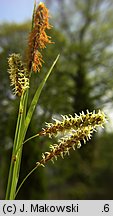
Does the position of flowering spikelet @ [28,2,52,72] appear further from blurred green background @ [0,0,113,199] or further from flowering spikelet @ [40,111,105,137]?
blurred green background @ [0,0,113,199]

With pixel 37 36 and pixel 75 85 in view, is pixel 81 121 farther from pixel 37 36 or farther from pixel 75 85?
pixel 75 85

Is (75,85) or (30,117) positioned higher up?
(75,85)

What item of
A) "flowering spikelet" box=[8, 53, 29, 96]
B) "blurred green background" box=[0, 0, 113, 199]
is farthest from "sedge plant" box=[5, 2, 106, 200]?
"blurred green background" box=[0, 0, 113, 199]

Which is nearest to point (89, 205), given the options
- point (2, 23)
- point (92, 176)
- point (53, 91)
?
point (92, 176)

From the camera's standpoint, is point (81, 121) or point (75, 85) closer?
point (81, 121)

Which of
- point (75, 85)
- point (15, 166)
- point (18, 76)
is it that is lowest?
point (15, 166)

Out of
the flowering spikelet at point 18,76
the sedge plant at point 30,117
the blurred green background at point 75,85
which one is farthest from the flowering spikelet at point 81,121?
the blurred green background at point 75,85

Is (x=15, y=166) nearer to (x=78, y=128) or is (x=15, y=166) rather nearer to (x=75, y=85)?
(x=78, y=128)

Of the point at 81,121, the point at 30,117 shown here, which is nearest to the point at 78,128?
the point at 81,121
